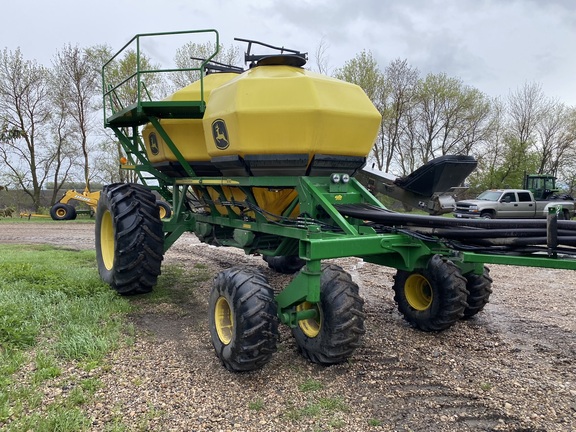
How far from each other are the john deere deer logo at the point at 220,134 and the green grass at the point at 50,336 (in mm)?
2018

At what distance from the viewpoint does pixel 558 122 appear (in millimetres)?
29828

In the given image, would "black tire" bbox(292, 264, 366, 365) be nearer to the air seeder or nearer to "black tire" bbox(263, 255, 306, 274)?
the air seeder

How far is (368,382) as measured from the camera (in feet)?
11.6

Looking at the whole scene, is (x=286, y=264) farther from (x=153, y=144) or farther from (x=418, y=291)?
(x=418, y=291)

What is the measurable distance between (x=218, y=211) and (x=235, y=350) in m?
2.54

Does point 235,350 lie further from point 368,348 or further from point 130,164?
point 130,164

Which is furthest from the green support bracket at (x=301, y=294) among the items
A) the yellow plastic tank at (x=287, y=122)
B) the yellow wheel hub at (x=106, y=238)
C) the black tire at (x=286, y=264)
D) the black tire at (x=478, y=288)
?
the black tire at (x=286, y=264)

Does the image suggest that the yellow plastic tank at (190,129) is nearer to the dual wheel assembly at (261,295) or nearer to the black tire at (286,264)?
the dual wheel assembly at (261,295)

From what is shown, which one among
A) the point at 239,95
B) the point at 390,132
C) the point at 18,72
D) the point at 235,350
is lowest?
the point at 235,350

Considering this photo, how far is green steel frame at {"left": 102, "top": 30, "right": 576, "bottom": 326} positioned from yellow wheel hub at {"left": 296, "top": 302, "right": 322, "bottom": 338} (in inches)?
7.2

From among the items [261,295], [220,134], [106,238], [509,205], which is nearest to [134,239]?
[106,238]

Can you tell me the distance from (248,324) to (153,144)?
3.41 metres

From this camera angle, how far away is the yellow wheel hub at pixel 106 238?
631cm

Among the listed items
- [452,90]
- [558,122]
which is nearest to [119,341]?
[452,90]
